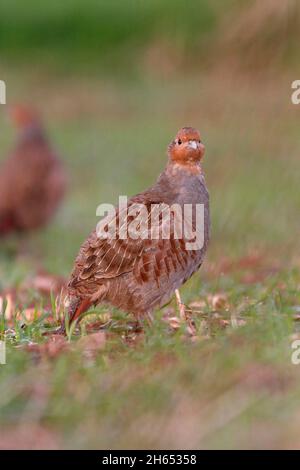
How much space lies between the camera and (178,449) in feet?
9.42

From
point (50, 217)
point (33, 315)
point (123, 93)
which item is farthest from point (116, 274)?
point (123, 93)

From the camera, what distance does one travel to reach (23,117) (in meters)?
10.9

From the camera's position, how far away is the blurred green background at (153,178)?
306cm

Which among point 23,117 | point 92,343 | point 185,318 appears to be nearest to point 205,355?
point 92,343

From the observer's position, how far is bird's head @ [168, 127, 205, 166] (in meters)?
4.41

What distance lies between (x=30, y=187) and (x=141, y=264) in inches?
222

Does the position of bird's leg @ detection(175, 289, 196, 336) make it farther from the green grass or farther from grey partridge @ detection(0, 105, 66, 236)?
grey partridge @ detection(0, 105, 66, 236)

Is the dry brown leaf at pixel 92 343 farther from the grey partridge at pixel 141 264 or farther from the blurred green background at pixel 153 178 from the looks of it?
the grey partridge at pixel 141 264

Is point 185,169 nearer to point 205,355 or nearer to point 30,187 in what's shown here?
point 205,355

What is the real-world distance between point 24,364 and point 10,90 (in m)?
15.3

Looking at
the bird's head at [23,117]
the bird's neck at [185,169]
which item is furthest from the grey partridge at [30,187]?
the bird's neck at [185,169]

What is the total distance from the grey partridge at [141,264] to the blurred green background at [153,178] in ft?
0.63

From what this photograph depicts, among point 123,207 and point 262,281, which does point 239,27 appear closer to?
point 262,281

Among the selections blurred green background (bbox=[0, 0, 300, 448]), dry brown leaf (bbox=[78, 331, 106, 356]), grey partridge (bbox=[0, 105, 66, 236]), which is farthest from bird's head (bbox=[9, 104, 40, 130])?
dry brown leaf (bbox=[78, 331, 106, 356])
